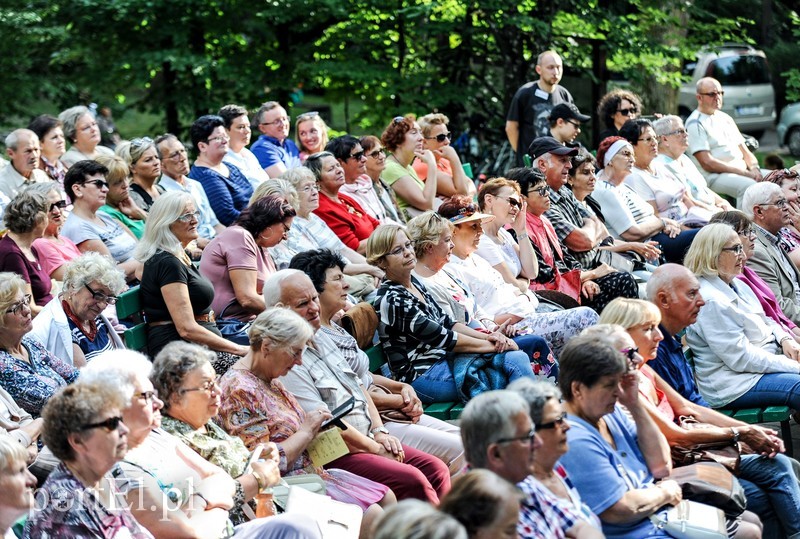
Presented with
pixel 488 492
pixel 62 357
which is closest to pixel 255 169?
pixel 62 357

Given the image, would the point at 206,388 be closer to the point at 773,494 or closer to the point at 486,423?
the point at 486,423

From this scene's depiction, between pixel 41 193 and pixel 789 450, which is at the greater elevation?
Result: pixel 41 193

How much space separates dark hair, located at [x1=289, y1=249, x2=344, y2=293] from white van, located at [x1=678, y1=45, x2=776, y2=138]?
15.4m

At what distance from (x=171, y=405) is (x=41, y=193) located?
2.19 m

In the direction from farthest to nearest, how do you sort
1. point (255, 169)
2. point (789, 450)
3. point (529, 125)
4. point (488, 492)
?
point (529, 125) → point (255, 169) → point (789, 450) → point (488, 492)

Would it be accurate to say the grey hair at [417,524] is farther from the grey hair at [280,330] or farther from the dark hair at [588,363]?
the grey hair at [280,330]

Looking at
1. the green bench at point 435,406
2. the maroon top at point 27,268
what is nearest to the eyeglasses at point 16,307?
the maroon top at point 27,268

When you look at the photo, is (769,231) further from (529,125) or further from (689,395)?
(529,125)

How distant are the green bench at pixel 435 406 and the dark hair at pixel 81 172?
200 cm

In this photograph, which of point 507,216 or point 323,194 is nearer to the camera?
point 507,216

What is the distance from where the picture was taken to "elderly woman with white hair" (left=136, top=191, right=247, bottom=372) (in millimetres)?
5660

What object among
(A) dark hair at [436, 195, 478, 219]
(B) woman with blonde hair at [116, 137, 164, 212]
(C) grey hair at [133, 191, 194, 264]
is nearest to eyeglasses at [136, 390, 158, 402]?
(C) grey hair at [133, 191, 194, 264]

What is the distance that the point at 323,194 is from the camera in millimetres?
7688

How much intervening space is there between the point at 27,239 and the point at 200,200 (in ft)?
6.29
